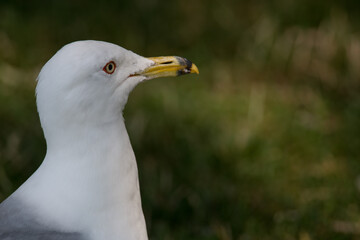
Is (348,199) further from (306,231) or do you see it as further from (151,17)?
(151,17)

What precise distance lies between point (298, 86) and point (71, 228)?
255 centimetres

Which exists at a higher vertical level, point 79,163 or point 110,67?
point 110,67

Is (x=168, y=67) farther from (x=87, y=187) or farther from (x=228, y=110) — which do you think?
(x=228, y=110)

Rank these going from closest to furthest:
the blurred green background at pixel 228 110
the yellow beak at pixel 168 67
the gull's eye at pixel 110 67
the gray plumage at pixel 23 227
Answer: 1. the gray plumage at pixel 23 227
2. the gull's eye at pixel 110 67
3. the yellow beak at pixel 168 67
4. the blurred green background at pixel 228 110

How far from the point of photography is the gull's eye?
92.5 inches

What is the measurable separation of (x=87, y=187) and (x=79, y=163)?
0.26ft

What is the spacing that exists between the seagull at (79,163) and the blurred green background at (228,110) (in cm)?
85

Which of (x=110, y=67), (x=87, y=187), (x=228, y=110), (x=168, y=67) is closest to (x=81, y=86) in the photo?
(x=110, y=67)

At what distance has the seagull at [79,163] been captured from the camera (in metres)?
2.25

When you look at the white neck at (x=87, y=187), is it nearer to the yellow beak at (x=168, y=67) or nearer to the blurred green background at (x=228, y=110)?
the yellow beak at (x=168, y=67)

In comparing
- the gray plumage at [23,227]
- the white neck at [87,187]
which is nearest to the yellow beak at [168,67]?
the white neck at [87,187]

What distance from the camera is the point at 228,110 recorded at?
4266 mm

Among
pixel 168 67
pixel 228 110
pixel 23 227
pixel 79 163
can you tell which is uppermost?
pixel 168 67

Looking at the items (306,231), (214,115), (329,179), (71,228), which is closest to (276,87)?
(214,115)
